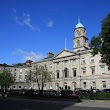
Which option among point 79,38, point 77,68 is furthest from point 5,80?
point 79,38

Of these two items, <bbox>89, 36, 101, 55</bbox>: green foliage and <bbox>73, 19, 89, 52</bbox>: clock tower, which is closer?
<bbox>89, 36, 101, 55</bbox>: green foliage

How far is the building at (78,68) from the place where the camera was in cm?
7206

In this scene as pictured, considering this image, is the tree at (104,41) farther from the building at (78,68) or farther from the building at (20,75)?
the building at (20,75)

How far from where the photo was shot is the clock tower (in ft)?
287

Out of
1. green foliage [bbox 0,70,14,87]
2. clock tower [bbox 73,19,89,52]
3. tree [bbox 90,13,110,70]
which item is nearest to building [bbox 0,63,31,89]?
green foliage [bbox 0,70,14,87]

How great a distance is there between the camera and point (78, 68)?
7819 cm

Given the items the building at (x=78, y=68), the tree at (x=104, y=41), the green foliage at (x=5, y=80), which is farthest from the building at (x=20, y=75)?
the tree at (x=104, y=41)

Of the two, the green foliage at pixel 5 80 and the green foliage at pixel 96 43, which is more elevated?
the green foliage at pixel 96 43

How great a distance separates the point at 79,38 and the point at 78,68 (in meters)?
14.8

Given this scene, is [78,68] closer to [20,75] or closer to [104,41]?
[20,75]

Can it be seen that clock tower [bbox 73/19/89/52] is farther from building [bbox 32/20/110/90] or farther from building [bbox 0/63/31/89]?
building [bbox 0/63/31/89]

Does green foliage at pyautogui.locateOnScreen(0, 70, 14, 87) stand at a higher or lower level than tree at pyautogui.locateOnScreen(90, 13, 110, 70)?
lower

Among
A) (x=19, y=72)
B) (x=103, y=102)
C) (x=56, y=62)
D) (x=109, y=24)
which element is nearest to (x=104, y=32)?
(x=109, y=24)

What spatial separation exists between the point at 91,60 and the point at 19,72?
40.0 metres
